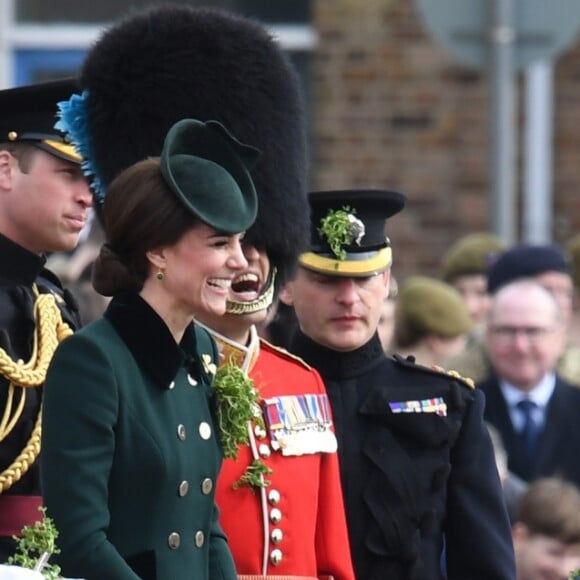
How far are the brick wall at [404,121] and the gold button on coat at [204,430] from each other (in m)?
6.58

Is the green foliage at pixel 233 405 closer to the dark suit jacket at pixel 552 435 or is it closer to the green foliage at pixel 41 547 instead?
the green foliage at pixel 41 547

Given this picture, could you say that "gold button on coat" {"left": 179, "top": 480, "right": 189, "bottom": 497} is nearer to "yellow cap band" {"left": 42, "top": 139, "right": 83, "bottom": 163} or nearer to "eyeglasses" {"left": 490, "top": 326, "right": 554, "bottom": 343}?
"yellow cap band" {"left": 42, "top": 139, "right": 83, "bottom": 163}

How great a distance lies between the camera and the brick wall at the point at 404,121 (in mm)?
11039

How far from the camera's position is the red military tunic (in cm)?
498

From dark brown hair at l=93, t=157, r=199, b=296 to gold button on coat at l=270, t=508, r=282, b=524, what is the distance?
2.70 ft

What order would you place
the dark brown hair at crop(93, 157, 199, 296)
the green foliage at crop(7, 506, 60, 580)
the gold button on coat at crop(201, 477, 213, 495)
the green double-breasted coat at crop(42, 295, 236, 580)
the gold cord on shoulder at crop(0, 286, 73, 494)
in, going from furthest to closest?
the gold cord on shoulder at crop(0, 286, 73, 494), the gold button on coat at crop(201, 477, 213, 495), the dark brown hair at crop(93, 157, 199, 296), the green double-breasted coat at crop(42, 295, 236, 580), the green foliage at crop(7, 506, 60, 580)

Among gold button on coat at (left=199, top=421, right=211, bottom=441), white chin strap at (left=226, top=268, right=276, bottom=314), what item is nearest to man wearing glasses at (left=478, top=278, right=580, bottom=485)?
white chin strap at (left=226, top=268, right=276, bottom=314)

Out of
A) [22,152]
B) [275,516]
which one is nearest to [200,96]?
[22,152]

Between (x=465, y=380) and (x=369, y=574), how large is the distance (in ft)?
1.92

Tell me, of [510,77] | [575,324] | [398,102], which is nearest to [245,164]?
[510,77]

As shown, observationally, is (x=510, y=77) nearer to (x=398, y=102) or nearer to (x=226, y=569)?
(x=398, y=102)

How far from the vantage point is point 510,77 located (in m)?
8.71

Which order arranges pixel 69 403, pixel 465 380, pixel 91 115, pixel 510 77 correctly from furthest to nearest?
pixel 510 77 → pixel 465 380 → pixel 91 115 → pixel 69 403

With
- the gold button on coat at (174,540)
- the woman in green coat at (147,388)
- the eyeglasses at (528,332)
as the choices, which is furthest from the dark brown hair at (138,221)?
the eyeglasses at (528,332)
